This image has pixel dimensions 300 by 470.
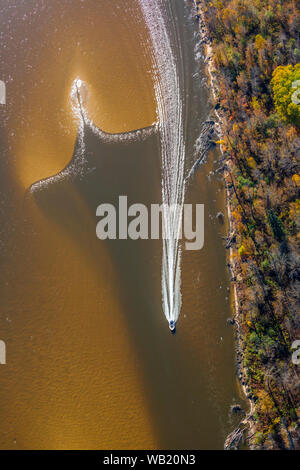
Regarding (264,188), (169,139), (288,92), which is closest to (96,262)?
(169,139)

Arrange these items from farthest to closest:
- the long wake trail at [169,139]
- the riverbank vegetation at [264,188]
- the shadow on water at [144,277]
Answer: the long wake trail at [169,139], the shadow on water at [144,277], the riverbank vegetation at [264,188]

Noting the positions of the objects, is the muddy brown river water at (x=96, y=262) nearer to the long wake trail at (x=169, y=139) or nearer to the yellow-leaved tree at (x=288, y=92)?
the long wake trail at (x=169, y=139)

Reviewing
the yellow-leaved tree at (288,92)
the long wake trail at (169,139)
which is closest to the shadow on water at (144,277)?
the long wake trail at (169,139)

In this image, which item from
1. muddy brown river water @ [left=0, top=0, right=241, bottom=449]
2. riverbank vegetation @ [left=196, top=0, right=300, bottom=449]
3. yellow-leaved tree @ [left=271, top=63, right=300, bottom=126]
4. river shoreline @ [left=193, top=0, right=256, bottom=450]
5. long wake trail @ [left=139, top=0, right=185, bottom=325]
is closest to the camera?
riverbank vegetation @ [left=196, top=0, right=300, bottom=449]

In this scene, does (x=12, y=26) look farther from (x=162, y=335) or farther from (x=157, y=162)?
(x=162, y=335)

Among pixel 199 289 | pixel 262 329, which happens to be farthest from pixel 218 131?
pixel 262 329

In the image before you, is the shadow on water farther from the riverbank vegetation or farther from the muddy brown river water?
the riverbank vegetation

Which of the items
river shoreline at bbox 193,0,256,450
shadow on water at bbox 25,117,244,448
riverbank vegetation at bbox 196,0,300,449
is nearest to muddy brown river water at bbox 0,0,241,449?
shadow on water at bbox 25,117,244,448
